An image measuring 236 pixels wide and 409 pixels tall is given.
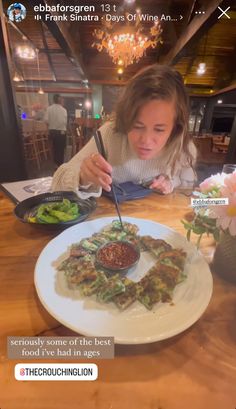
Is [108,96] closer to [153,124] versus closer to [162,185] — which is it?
[153,124]

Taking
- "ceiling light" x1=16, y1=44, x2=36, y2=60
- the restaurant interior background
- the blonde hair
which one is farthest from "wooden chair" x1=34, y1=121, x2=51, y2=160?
the blonde hair

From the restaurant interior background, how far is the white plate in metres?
0.80

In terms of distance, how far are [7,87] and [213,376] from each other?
1724 millimetres

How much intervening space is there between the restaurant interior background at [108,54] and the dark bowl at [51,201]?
594mm

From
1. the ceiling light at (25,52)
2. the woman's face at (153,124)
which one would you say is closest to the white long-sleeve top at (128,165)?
the woman's face at (153,124)

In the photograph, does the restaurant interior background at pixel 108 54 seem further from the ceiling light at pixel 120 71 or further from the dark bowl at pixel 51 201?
the dark bowl at pixel 51 201

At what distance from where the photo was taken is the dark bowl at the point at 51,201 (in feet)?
1.60

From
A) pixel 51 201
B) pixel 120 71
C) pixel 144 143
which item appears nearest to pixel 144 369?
pixel 51 201

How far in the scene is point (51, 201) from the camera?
62cm

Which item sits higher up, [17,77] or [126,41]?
[126,41]

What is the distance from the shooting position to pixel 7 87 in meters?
1.37

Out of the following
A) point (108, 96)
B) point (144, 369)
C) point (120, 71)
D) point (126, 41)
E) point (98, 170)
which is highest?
point (126, 41)

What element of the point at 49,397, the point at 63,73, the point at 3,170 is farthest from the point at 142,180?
the point at 3,170

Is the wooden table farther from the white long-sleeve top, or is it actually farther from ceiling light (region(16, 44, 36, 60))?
ceiling light (region(16, 44, 36, 60))
